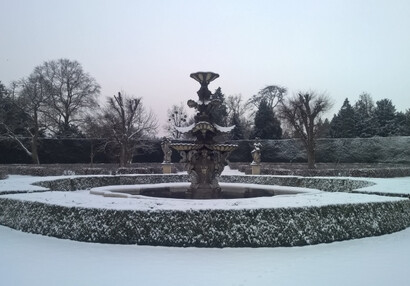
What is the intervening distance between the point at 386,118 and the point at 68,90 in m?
37.5

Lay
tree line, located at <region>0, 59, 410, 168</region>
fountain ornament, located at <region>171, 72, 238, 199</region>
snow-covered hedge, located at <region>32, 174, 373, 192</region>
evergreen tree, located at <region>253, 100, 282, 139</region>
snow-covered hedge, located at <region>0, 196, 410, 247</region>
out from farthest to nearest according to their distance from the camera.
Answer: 1. evergreen tree, located at <region>253, 100, 282, 139</region>
2. tree line, located at <region>0, 59, 410, 168</region>
3. snow-covered hedge, located at <region>32, 174, 373, 192</region>
4. fountain ornament, located at <region>171, 72, 238, 199</region>
5. snow-covered hedge, located at <region>0, 196, 410, 247</region>

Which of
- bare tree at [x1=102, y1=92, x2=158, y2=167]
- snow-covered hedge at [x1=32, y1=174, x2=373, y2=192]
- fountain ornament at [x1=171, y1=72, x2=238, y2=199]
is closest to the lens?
fountain ornament at [x1=171, y1=72, x2=238, y2=199]

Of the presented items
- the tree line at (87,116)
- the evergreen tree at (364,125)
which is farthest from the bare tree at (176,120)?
the evergreen tree at (364,125)

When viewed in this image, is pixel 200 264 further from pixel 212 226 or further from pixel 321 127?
pixel 321 127

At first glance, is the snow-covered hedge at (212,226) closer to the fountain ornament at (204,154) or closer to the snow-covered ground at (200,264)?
the snow-covered ground at (200,264)

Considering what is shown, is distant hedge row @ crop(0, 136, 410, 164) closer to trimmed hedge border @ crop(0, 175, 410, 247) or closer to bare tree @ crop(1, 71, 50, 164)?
bare tree @ crop(1, 71, 50, 164)

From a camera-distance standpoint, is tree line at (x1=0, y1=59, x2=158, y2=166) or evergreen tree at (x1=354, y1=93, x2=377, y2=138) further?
evergreen tree at (x1=354, y1=93, x2=377, y2=138)

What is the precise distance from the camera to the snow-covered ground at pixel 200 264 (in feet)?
17.0

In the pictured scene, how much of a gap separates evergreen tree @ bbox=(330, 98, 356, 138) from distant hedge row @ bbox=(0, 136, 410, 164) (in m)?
7.15

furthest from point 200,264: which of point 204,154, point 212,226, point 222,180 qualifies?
point 222,180

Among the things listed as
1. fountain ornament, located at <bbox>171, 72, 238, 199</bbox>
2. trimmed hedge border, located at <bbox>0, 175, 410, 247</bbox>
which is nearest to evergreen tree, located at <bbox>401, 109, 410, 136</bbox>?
fountain ornament, located at <bbox>171, 72, 238, 199</bbox>

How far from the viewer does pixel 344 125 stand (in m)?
43.5

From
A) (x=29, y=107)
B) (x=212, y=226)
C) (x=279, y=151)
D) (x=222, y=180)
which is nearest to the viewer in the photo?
(x=212, y=226)

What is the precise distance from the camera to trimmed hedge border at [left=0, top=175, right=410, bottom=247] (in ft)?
22.8
